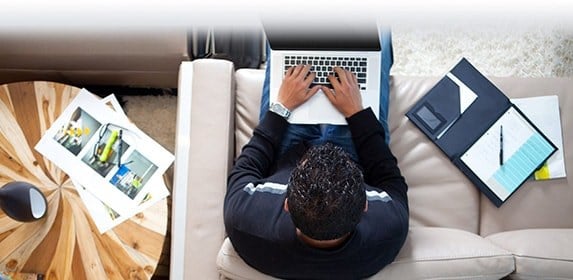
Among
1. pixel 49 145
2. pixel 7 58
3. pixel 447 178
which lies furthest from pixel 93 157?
pixel 447 178

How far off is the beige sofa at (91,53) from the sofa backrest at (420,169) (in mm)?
223

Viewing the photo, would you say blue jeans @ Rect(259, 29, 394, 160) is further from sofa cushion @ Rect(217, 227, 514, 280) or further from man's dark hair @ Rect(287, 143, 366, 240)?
man's dark hair @ Rect(287, 143, 366, 240)

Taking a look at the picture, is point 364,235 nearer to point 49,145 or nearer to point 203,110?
point 203,110

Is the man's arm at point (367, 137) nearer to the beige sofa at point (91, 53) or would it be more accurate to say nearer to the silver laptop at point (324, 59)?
the silver laptop at point (324, 59)

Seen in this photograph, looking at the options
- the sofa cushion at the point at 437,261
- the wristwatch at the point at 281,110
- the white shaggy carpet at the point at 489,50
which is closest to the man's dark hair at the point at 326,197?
the sofa cushion at the point at 437,261

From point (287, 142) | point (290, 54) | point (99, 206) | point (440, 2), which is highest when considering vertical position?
point (440, 2)

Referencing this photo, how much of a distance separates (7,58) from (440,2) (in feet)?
4.08

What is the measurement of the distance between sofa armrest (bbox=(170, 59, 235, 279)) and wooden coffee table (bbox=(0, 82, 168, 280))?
5.5 inches

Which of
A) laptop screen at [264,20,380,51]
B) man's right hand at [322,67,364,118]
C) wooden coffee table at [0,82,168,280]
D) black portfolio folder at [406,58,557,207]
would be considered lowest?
wooden coffee table at [0,82,168,280]

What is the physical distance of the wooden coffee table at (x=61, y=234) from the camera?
149 centimetres

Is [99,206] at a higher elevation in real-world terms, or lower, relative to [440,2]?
lower

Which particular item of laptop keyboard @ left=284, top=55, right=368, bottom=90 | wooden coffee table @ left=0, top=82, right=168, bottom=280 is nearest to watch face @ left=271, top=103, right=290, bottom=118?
laptop keyboard @ left=284, top=55, right=368, bottom=90

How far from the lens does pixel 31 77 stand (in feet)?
5.81

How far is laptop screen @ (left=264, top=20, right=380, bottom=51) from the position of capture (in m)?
1.40
